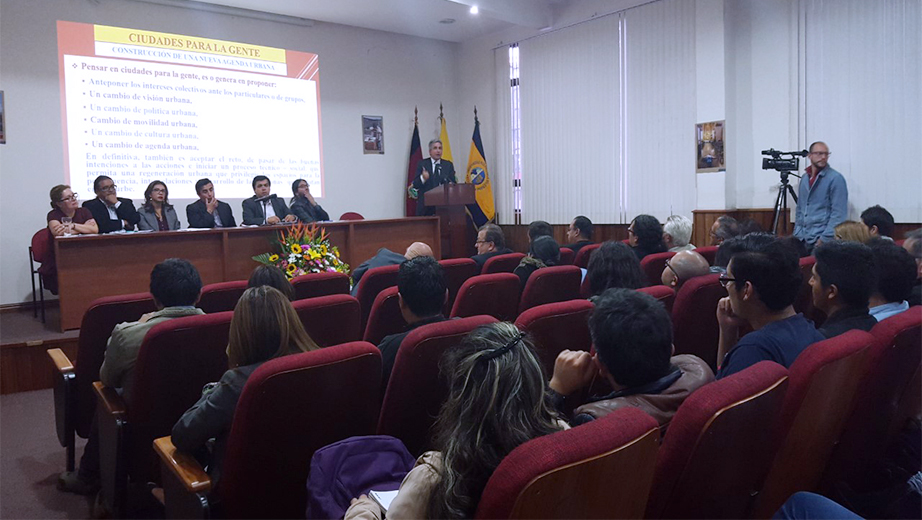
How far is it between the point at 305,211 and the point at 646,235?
13.9 ft

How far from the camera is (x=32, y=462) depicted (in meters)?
2.97

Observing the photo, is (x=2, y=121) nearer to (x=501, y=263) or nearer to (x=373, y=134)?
(x=373, y=134)

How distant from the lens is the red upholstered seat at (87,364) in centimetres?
264

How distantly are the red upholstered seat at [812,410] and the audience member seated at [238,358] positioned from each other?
131 centimetres

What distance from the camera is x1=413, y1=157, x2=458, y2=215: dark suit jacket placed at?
8.66 meters

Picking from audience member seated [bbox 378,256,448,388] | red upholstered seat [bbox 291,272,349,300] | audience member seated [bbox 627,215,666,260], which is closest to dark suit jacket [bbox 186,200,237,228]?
red upholstered seat [bbox 291,272,349,300]

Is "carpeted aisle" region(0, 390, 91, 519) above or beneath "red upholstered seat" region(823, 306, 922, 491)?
beneath

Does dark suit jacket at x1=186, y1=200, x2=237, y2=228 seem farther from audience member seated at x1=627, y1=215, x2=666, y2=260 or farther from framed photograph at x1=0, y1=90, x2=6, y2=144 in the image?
audience member seated at x1=627, y1=215, x2=666, y2=260

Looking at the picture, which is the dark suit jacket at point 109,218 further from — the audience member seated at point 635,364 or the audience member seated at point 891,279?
the audience member seated at point 891,279

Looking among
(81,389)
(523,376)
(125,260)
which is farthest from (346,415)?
(125,260)

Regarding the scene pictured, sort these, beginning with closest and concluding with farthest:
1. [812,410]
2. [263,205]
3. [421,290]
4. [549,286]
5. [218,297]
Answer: [812,410] → [421,290] → [218,297] → [549,286] → [263,205]

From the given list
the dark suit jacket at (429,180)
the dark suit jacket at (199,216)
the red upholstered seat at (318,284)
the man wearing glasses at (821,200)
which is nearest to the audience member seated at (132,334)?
the red upholstered seat at (318,284)

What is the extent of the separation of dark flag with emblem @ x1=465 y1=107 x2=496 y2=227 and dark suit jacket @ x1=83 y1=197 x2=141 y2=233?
466 cm

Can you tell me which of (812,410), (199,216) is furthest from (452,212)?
(812,410)
